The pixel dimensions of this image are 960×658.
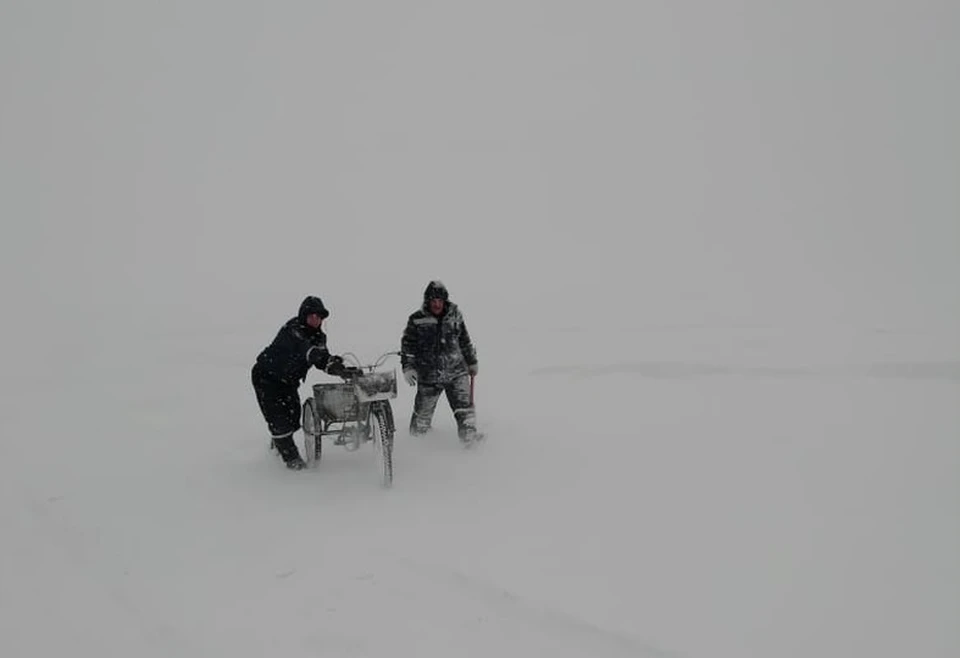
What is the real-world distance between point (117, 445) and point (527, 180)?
70957mm

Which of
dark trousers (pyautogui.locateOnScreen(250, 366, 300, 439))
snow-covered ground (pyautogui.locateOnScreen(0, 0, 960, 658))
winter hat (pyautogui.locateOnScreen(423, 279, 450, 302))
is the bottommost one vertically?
snow-covered ground (pyautogui.locateOnScreen(0, 0, 960, 658))

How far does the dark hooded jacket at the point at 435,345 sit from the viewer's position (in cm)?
731

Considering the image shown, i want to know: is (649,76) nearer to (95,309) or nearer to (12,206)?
(12,206)

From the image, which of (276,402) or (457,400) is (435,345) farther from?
(276,402)

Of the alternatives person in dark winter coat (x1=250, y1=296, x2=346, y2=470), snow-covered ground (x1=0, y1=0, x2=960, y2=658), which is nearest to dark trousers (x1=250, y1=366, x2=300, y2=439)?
person in dark winter coat (x1=250, y1=296, x2=346, y2=470)

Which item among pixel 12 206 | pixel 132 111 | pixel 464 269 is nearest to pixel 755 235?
pixel 464 269

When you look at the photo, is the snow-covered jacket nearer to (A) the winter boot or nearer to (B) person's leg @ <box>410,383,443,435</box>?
(B) person's leg @ <box>410,383,443,435</box>

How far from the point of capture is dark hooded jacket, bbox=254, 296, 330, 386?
6352mm

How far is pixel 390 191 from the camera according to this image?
71.4m

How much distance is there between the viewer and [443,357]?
7.38m

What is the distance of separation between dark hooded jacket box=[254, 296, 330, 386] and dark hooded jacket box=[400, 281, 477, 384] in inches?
43.0

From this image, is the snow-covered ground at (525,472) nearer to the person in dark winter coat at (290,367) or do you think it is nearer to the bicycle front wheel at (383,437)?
the bicycle front wheel at (383,437)

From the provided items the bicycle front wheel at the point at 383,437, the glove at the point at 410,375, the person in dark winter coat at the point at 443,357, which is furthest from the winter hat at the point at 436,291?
the bicycle front wheel at the point at 383,437

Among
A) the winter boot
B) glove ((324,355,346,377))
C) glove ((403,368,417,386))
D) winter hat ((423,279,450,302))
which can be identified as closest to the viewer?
glove ((324,355,346,377))
